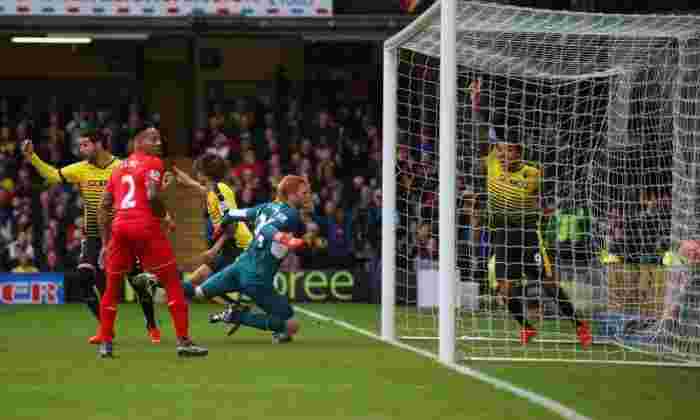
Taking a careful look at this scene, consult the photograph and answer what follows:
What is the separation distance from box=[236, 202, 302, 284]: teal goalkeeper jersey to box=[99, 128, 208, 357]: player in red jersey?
1597 mm

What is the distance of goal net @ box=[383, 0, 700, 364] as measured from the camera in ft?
40.6

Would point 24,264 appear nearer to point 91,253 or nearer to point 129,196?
point 91,253

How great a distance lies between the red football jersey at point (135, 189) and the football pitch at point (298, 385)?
1176mm

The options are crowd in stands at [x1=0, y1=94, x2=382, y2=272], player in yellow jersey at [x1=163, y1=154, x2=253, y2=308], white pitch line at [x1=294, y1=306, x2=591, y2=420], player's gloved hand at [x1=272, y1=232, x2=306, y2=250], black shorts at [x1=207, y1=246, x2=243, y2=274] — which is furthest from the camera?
crowd in stands at [x1=0, y1=94, x2=382, y2=272]

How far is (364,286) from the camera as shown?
23172mm

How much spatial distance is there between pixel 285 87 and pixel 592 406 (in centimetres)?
2435

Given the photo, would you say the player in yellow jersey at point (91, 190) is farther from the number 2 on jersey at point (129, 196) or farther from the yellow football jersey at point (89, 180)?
the number 2 on jersey at point (129, 196)

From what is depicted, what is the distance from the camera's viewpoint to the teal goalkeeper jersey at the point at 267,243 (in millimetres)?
12562

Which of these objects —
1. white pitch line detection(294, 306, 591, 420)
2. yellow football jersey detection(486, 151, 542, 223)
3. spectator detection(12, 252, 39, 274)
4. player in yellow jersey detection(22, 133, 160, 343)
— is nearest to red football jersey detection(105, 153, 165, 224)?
player in yellow jersey detection(22, 133, 160, 343)

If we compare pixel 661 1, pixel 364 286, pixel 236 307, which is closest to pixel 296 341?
pixel 236 307

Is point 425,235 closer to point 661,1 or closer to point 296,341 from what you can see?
point 296,341

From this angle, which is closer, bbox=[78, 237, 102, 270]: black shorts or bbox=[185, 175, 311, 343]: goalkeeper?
bbox=[185, 175, 311, 343]: goalkeeper

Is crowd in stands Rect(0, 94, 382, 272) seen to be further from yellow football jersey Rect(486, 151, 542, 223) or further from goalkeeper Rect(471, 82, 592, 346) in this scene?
yellow football jersey Rect(486, 151, 542, 223)

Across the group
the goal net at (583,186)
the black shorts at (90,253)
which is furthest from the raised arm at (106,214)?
the goal net at (583,186)
